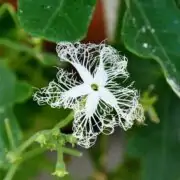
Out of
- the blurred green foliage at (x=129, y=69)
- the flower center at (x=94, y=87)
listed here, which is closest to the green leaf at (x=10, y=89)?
the blurred green foliage at (x=129, y=69)

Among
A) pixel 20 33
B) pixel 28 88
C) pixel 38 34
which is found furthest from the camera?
pixel 20 33

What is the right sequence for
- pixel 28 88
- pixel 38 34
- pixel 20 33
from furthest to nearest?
pixel 20 33 < pixel 28 88 < pixel 38 34

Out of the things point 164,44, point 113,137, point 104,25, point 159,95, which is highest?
point 164,44

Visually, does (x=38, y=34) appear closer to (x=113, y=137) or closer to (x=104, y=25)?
(x=104, y=25)

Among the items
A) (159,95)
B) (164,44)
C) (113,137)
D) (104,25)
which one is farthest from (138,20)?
(113,137)

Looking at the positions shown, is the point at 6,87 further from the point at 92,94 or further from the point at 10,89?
the point at 92,94

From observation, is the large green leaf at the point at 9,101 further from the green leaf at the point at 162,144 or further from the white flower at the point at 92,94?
the green leaf at the point at 162,144

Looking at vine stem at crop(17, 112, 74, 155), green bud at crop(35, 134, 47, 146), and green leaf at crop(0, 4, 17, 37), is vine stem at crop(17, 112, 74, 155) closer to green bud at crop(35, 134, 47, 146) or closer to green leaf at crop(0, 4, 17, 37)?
green bud at crop(35, 134, 47, 146)
